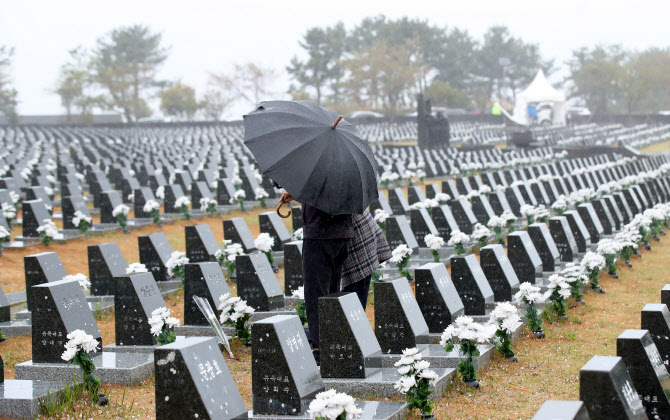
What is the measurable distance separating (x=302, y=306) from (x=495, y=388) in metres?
2.33

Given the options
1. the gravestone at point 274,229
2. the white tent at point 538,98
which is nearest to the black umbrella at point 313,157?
the gravestone at point 274,229

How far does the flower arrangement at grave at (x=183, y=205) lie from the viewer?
15.9 metres

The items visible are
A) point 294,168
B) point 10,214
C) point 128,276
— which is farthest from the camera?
point 10,214

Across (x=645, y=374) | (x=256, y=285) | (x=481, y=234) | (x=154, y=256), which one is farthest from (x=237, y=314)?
(x=481, y=234)

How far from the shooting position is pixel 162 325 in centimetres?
630

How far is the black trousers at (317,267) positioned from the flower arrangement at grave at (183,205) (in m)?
10.3

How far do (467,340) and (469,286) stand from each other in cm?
207

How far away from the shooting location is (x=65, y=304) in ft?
20.7

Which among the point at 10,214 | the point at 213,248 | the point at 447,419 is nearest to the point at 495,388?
the point at 447,419

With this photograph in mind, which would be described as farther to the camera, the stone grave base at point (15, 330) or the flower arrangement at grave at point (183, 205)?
the flower arrangement at grave at point (183, 205)

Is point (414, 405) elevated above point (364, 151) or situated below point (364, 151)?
below

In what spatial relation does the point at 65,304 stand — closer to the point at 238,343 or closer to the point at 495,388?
the point at 238,343

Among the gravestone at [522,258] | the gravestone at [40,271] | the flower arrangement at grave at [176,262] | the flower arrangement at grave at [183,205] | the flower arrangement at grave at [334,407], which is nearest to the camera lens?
the flower arrangement at grave at [334,407]

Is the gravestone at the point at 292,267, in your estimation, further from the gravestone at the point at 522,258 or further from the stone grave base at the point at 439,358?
the stone grave base at the point at 439,358
